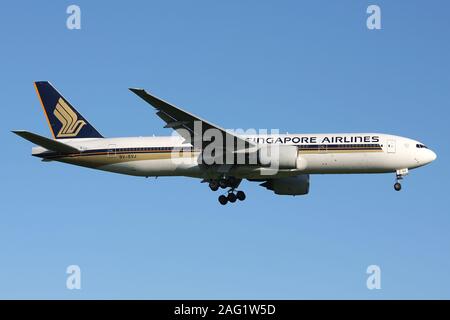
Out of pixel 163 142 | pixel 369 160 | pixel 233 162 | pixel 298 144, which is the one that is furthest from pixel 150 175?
pixel 369 160

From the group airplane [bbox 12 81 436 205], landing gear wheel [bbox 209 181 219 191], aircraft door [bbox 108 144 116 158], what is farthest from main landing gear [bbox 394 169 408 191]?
aircraft door [bbox 108 144 116 158]

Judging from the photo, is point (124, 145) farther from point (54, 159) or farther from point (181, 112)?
point (181, 112)

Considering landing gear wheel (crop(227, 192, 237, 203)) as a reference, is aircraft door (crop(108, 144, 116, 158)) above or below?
above

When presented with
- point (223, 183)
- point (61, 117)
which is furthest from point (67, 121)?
point (223, 183)

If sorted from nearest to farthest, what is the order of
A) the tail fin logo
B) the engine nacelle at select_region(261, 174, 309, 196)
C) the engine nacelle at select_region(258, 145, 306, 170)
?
the engine nacelle at select_region(258, 145, 306, 170) < the engine nacelle at select_region(261, 174, 309, 196) < the tail fin logo

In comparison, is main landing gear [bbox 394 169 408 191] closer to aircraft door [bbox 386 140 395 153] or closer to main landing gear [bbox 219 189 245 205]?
aircraft door [bbox 386 140 395 153]

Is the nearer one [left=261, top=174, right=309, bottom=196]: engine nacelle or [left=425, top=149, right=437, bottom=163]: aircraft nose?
[left=425, top=149, right=437, bottom=163]: aircraft nose

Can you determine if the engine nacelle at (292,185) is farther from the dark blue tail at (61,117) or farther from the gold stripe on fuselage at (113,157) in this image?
the dark blue tail at (61,117)

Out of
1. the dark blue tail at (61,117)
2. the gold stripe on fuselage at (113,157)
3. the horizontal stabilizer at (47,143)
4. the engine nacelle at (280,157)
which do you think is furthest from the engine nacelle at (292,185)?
the horizontal stabilizer at (47,143)

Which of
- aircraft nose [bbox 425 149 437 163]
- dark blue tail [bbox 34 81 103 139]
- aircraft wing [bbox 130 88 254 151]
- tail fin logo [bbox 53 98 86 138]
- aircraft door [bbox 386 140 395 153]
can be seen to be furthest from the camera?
tail fin logo [bbox 53 98 86 138]

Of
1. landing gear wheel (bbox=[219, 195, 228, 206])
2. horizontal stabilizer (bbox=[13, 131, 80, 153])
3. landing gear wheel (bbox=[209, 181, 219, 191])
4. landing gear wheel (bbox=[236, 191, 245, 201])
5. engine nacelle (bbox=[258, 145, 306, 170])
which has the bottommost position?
landing gear wheel (bbox=[219, 195, 228, 206])

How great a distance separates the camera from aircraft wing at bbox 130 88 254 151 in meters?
46.1

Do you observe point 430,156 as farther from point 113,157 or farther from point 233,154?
point 113,157

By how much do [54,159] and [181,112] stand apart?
36.5 ft
